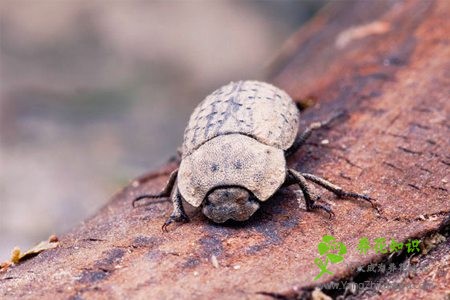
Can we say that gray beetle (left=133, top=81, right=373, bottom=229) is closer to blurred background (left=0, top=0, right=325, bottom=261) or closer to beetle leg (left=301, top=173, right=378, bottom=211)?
beetle leg (left=301, top=173, right=378, bottom=211)

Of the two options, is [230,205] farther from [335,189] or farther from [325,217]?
[335,189]

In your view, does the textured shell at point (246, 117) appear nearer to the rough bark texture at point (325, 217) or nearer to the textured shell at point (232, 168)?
the textured shell at point (232, 168)

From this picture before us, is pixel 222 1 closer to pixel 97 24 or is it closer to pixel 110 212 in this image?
pixel 97 24

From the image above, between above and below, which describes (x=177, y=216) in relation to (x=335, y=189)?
above

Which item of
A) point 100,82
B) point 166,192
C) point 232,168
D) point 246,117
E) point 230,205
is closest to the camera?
point 230,205

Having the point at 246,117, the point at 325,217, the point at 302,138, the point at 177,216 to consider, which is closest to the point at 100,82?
the point at 302,138
